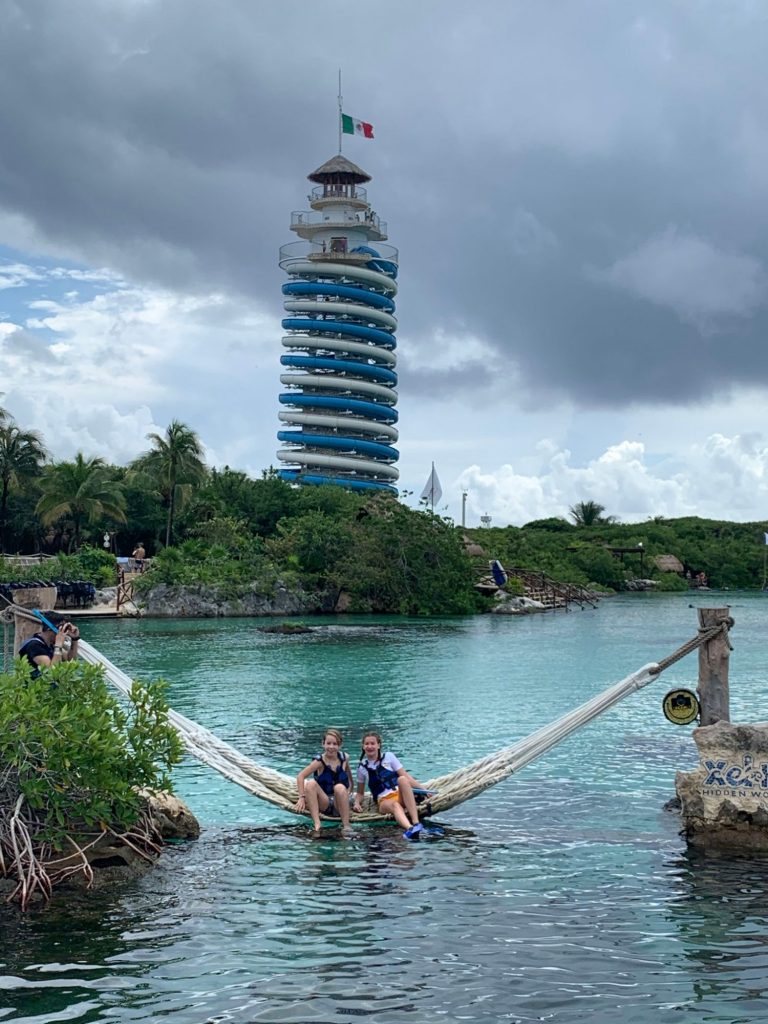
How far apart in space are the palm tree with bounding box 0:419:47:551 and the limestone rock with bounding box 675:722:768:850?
35.5 m

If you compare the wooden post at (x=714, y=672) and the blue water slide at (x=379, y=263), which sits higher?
the blue water slide at (x=379, y=263)

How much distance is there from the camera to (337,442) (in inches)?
2494

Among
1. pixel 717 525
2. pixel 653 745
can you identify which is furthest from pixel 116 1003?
pixel 717 525

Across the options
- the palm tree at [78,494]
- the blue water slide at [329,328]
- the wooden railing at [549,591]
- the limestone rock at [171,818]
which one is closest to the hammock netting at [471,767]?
the limestone rock at [171,818]

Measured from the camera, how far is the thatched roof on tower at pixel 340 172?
6812 cm

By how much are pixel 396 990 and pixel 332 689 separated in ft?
39.6

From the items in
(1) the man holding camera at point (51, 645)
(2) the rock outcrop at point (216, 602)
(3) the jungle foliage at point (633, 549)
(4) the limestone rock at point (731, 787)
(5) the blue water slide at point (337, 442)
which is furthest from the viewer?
(5) the blue water slide at point (337, 442)

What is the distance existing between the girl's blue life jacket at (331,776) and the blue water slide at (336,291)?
59.7 m

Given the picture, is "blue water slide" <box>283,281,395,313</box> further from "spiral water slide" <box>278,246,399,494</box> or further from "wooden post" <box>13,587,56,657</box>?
"wooden post" <box>13,587,56,657</box>

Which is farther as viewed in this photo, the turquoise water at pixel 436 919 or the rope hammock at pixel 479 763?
the rope hammock at pixel 479 763

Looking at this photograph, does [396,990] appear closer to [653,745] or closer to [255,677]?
[653,745]

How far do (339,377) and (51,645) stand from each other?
57409 mm

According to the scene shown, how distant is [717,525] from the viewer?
73625 millimetres

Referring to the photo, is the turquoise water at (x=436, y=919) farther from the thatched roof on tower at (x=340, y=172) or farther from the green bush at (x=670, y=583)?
the thatched roof on tower at (x=340, y=172)
